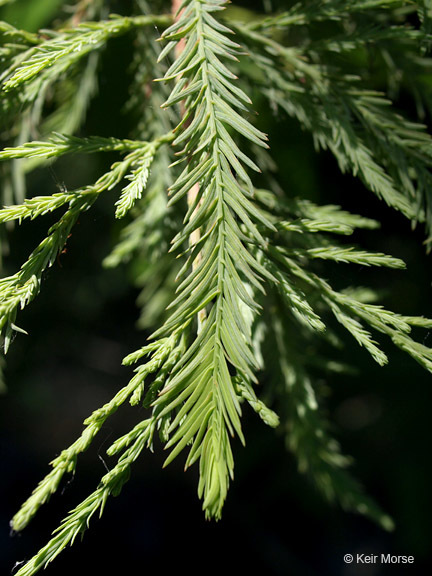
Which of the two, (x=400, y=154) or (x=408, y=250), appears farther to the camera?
(x=408, y=250)

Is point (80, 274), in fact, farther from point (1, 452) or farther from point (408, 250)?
point (1, 452)

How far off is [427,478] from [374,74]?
1340 millimetres

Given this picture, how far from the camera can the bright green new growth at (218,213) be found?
55cm

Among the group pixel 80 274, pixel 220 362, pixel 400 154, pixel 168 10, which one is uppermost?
pixel 168 10

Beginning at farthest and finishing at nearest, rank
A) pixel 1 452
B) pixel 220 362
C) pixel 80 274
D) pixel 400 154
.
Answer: pixel 1 452 → pixel 80 274 → pixel 400 154 → pixel 220 362

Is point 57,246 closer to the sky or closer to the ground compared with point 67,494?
closer to the sky

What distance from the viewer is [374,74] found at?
3.77 feet

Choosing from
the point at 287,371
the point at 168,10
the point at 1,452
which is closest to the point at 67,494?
the point at 1,452

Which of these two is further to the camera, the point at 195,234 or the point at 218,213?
the point at 195,234

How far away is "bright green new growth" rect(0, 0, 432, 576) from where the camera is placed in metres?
0.55

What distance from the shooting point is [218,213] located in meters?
0.57

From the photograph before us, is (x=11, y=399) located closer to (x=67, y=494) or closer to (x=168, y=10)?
(x=67, y=494)

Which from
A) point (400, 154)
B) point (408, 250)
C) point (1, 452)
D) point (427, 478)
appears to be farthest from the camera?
point (1, 452)

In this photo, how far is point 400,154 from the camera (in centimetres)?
79
